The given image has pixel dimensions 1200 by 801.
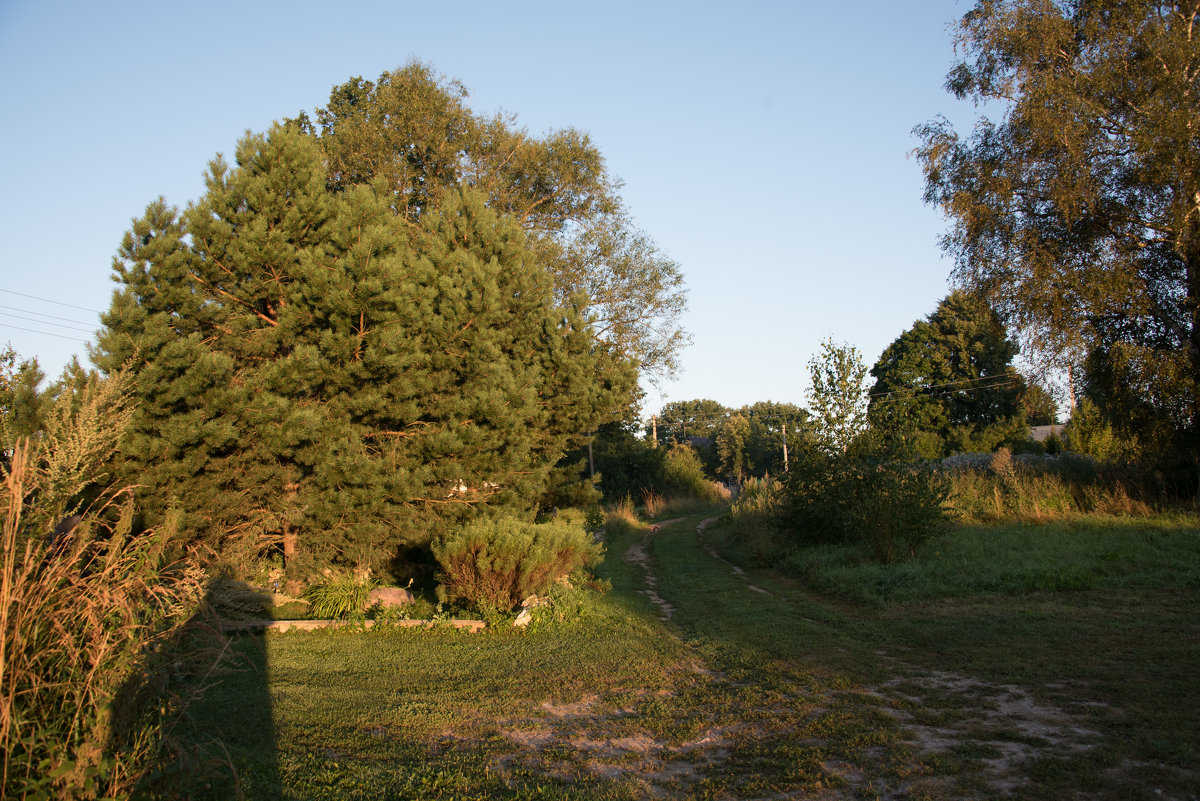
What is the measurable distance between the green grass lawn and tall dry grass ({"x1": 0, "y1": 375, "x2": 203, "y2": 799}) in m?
0.47

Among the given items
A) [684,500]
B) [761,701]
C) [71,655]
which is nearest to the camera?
[71,655]

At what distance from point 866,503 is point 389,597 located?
848cm

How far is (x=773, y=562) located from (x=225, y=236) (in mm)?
11848

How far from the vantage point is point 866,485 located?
14.0 metres

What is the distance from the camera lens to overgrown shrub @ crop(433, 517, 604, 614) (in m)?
9.62

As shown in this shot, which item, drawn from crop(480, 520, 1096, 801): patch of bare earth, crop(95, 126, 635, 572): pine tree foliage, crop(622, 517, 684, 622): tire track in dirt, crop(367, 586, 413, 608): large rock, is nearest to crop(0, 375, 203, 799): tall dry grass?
crop(480, 520, 1096, 801): patch of bare earth

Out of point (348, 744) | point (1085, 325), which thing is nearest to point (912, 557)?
point (1085, 325)

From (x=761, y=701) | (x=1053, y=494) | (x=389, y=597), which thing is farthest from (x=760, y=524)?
(x=761, y=701)

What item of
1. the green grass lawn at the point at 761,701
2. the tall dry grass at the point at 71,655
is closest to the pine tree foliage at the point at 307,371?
the green grass lawn at the point at 761,701

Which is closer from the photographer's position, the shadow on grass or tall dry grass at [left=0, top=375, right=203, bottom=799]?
tall dry grass at [left=0, top=375, right=203, bottom=799]

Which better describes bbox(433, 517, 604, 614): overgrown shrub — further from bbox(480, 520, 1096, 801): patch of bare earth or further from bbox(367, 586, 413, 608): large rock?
bbox(480, 520, 1096, 801): patch of bare earth

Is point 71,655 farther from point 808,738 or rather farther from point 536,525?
point 536,525

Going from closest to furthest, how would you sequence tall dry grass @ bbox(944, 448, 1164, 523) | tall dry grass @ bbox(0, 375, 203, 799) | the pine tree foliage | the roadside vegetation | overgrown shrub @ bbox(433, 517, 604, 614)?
tall dry grass @ bbox(0, 375, 203, 799) < the roadside vegetation < the pine tree foliage < overgrown shrub @ bbox(433, 517, 604, 614) < tall dry grass @ bbox(944, 448, 1164, 523)

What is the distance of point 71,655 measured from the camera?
10.2ft
